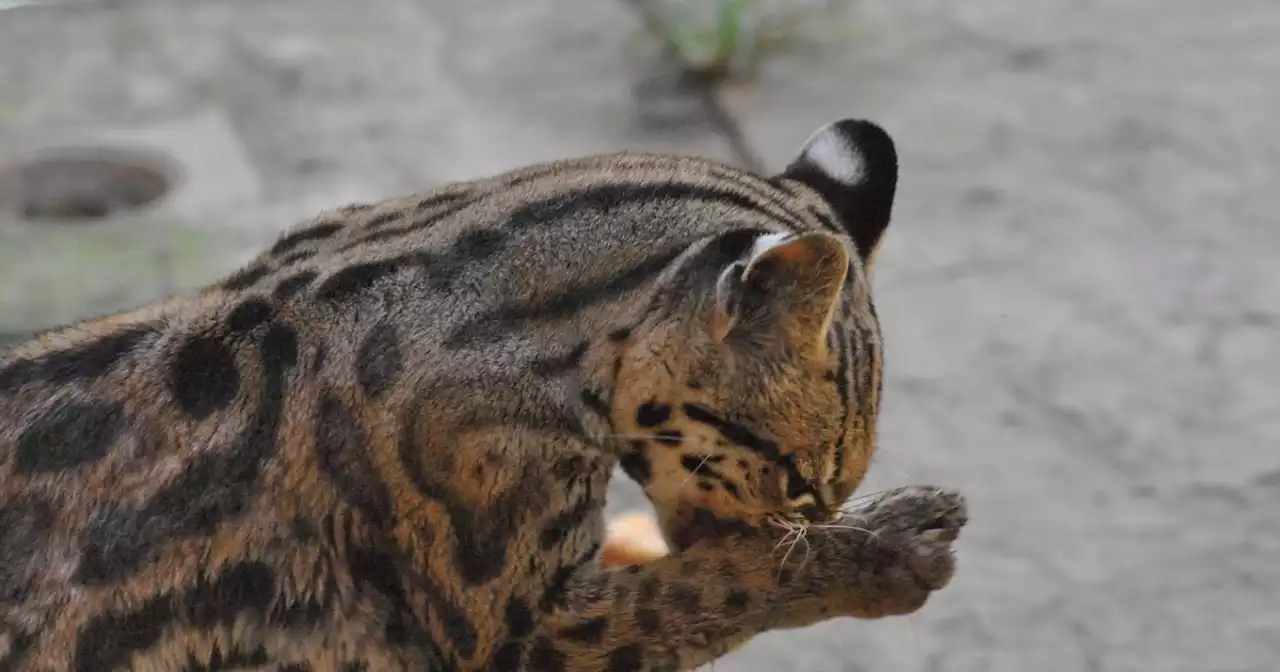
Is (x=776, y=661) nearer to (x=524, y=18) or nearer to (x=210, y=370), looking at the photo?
(x=210, y=370)

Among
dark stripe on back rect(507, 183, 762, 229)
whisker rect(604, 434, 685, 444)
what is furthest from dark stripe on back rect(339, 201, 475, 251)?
whisker rect(604, 434, 685, 444)

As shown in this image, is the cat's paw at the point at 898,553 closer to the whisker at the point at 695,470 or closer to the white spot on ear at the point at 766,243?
the whisker at the point at 695,470

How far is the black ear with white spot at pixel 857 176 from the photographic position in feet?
8.29

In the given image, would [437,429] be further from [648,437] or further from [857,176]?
[857,176]

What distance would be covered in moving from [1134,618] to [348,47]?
3.94 meters

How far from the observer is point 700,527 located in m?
2.43

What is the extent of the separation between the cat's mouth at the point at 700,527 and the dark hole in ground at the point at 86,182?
10.4ft

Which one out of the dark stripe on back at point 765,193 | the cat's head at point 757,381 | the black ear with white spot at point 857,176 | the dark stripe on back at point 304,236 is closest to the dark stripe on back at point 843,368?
the cat's head at point 757,381

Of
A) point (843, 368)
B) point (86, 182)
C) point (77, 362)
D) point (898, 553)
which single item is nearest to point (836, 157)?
point (843, 368)

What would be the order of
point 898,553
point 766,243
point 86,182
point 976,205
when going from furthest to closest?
point 86,182
point 976,205
point 898,553
point 766,243

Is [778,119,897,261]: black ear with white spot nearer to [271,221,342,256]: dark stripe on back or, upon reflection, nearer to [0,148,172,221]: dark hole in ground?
[271,221,342,256]: dark stripe on back

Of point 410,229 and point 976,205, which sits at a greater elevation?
point 410,229

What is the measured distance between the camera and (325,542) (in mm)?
2176

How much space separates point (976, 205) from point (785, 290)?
2.96 m
